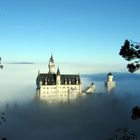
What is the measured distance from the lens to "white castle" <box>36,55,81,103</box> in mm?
166125

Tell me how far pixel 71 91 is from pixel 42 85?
13.8m

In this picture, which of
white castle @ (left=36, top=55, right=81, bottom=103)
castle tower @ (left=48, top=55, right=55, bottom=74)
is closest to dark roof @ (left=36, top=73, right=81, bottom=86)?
white castle @ (left=36, top=55, right=81, bottom=103)

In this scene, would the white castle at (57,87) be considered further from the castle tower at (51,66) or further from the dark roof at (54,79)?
the castle tower at (51,66)

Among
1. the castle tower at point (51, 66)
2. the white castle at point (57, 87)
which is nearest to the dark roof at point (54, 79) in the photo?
the white castle at point (57, 87)

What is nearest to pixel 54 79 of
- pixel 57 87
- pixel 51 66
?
pixel 57 87

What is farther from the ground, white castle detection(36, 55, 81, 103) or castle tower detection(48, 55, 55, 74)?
castle tower detection(48, 55, 55, 74)

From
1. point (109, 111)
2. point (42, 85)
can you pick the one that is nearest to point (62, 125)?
point (109, 111)

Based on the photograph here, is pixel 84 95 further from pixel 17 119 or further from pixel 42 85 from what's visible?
pixel 17 119

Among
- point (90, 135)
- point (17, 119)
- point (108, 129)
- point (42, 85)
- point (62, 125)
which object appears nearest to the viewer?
point (90, 135)

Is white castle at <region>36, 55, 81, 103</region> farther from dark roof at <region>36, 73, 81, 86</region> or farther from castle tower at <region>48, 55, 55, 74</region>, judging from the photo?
castle tower at <region>48, 55, 55, 74</region>

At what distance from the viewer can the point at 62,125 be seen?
368 feet

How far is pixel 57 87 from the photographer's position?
168 metres

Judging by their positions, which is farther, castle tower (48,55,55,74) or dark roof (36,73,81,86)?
castle tower (48,55,55,74)

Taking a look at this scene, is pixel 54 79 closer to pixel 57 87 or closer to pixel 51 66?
pixel 57 87
